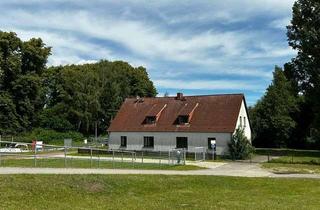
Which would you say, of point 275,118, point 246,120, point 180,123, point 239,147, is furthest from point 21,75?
point 239,147

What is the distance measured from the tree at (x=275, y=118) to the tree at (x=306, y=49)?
670 inches

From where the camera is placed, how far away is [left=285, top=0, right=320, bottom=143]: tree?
1969 inches

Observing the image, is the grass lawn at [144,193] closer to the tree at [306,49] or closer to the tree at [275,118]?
the tree at [306,49]

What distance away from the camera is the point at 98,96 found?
287ft

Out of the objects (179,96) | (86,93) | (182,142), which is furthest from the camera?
(86,93)

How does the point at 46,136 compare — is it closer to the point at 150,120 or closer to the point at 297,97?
the point at 150,120

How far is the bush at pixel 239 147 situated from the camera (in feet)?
163

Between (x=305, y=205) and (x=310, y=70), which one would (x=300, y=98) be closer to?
(x=310, y=70)

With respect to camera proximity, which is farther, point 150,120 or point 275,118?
point 275,118

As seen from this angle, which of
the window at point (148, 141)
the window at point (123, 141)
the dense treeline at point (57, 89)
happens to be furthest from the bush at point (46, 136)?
the window at point (148, 141)

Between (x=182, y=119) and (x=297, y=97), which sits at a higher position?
(x=297, y=97)

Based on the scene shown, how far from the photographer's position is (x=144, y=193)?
18922 mm

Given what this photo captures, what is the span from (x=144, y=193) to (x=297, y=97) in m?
59.5

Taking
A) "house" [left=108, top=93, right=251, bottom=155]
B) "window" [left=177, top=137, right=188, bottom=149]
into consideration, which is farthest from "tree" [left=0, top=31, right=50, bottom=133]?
"window" [left=177, top=137, right=188, bottom=149]
